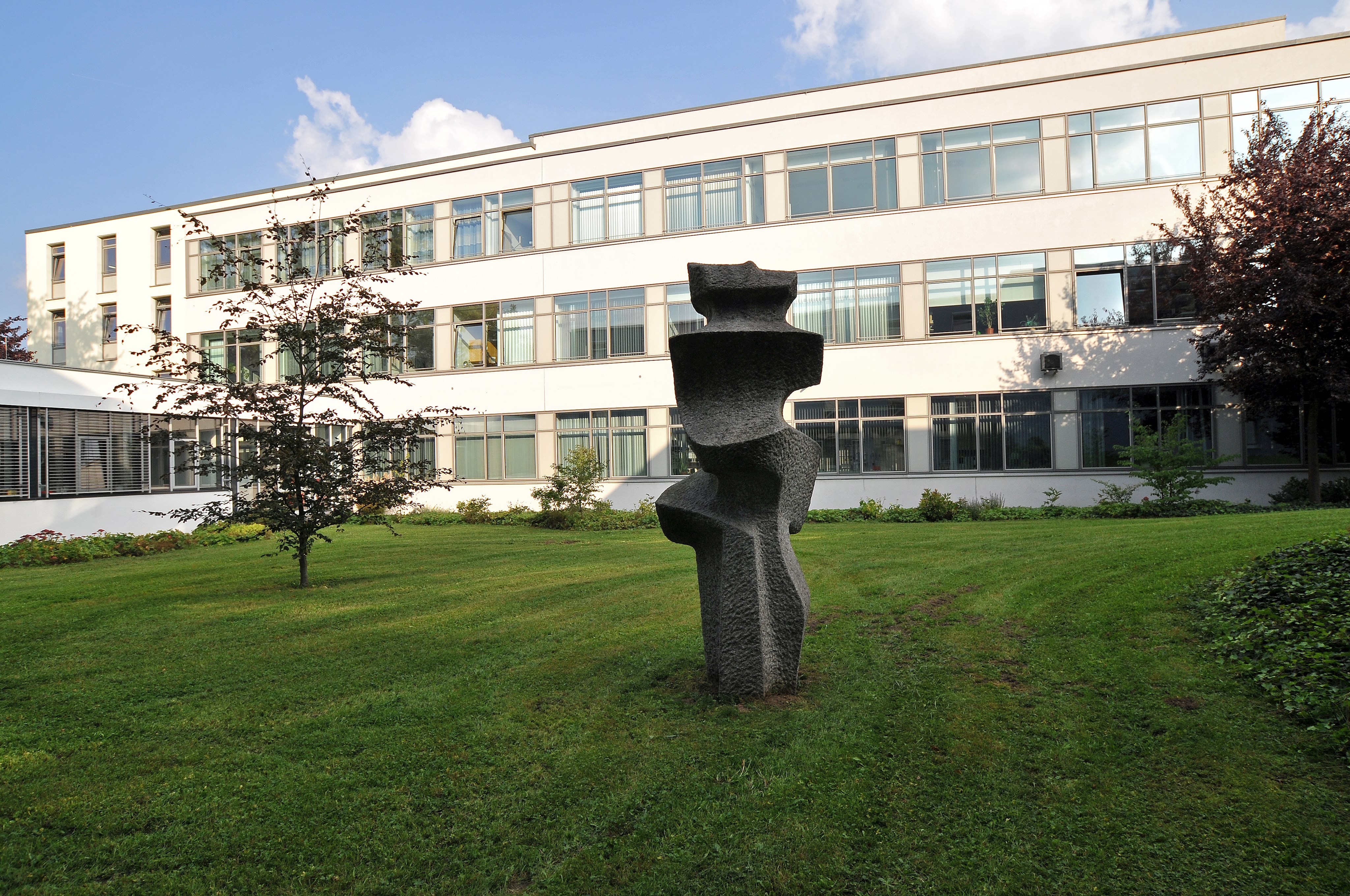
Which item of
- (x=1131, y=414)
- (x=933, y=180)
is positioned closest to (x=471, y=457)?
(x=933, y=180)

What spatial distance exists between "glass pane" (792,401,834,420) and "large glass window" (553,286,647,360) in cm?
502

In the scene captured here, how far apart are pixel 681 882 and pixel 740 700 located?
2150mm

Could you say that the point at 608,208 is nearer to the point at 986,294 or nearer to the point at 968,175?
the point at 968,175

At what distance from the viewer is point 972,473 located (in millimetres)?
21406

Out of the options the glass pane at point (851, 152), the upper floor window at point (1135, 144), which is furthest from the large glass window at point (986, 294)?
the glass pane at point (851, 152)

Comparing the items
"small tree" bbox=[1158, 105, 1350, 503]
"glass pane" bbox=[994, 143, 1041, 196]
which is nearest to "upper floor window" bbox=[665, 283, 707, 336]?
"glass pane" bbox=[994, 143, 1041, 196]

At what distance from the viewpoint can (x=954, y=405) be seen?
71.2 ft

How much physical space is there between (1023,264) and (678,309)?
9.72 metres

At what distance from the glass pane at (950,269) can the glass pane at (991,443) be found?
397 cm

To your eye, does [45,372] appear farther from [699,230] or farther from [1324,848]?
[1324,848]

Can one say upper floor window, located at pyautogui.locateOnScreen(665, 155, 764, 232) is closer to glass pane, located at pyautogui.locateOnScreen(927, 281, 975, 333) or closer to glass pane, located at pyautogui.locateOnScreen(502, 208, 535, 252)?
glass pane, located at pyautogui.locateOnScreen(502, 208, 535, 252)

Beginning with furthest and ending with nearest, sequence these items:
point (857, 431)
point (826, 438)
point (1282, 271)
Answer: point (826, 438)
point (857, 431)
point (1282, 271)

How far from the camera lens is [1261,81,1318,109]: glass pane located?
19250 millimetres

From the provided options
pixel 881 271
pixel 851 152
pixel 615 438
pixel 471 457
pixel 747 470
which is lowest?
pixel 747 470
